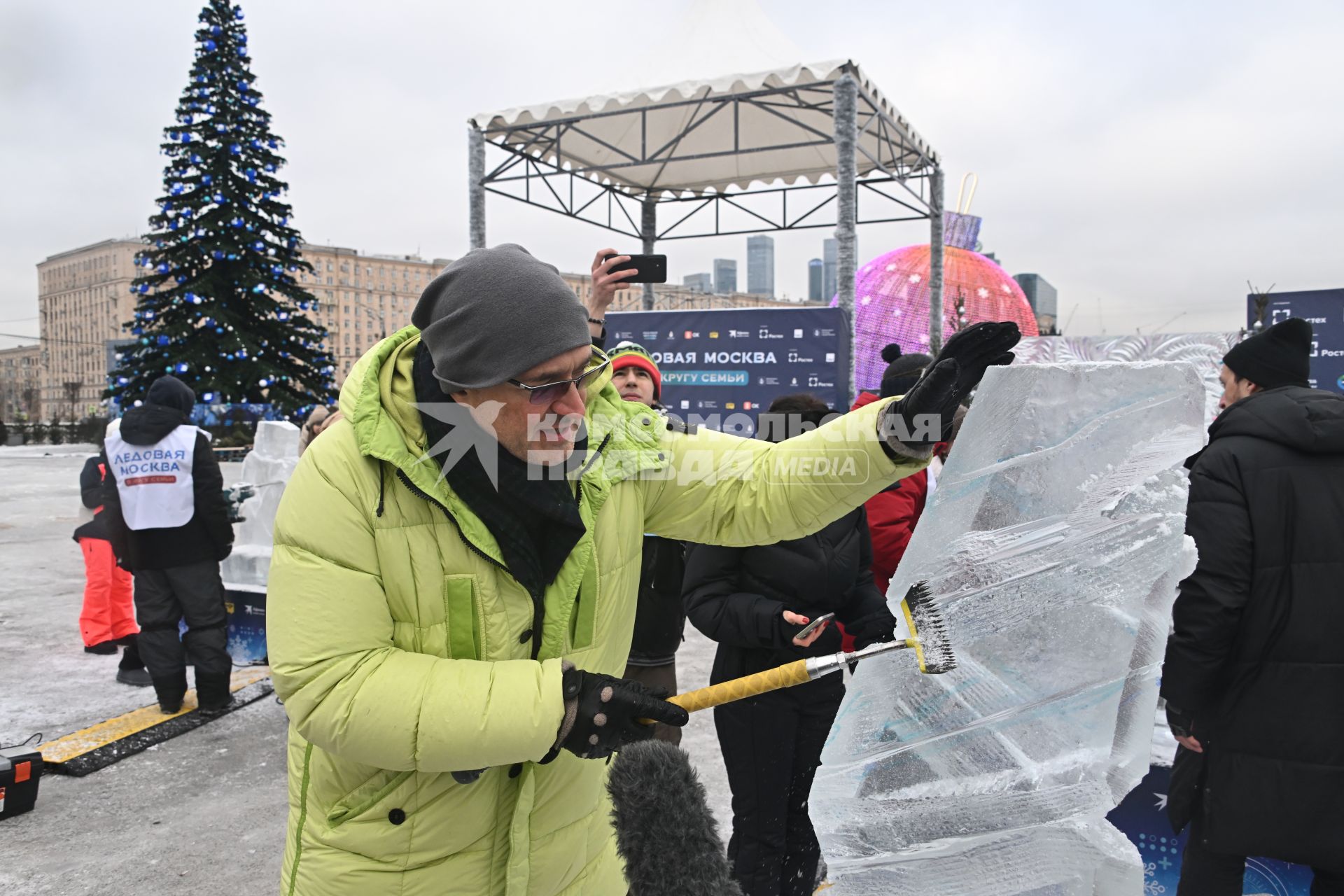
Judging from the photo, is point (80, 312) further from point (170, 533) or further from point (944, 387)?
point (944, 387)

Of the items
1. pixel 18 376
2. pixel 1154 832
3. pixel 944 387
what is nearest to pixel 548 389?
pixel 944 387

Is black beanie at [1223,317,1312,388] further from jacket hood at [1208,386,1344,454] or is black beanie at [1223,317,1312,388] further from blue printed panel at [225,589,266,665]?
blue printed panel at [225,589,266,665]

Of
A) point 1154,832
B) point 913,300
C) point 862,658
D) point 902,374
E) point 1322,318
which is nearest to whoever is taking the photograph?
point 862,658

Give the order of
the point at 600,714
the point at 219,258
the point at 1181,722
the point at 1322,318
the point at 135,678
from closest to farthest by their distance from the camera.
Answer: the point at 600,714 < the point at 1181,722 < the point at 135,678 < the point at 1322,318 < the point at 219,258

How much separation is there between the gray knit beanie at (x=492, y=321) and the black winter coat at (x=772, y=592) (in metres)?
1.26

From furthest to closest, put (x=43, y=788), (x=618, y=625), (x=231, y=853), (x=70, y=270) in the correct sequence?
(x=70, y=270)
(x=43, y=788)
(x=231, y=853)
(x=618, y=625)

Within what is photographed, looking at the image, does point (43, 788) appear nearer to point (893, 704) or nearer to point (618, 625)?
point (618, 625)

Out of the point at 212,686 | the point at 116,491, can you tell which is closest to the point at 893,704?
the point at 212,686

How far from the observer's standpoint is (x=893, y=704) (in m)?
1.60

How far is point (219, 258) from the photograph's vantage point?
47.7ft

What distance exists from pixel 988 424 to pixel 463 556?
3.12 feet

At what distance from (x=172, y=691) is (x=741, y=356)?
4.14 metres

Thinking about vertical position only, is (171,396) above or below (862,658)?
above

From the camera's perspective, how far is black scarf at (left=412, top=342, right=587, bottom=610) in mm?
1215
